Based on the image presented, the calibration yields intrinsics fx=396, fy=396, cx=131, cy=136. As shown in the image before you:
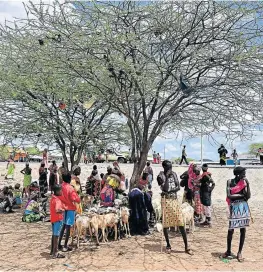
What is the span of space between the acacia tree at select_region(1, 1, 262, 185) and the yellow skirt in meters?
3.10

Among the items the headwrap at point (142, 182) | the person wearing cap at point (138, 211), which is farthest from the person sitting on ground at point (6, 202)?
the person wearing cap at point (138, 211)

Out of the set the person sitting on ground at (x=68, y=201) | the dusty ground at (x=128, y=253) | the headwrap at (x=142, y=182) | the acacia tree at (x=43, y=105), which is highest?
the acacia tree at (x=43, y=105)

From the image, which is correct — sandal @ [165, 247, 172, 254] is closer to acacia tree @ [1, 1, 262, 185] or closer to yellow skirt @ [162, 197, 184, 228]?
yellow skirt @ [162, 197, 184, 228]

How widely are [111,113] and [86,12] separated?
662 centimetres

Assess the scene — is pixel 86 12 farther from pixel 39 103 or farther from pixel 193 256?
pixel 193 256

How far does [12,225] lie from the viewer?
10.5m

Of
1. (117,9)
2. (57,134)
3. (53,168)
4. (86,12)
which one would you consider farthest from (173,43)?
(53,168)

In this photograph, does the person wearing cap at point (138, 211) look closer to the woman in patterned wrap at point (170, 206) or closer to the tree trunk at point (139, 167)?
the tree trunk at point (139, 167)

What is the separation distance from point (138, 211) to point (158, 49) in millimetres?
3955

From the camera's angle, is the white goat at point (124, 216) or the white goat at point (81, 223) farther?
the white goat at point (124, 216)

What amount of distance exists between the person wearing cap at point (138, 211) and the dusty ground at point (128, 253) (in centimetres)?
30

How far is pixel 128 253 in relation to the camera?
7.37 metres

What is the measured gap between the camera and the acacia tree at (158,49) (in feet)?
29.0

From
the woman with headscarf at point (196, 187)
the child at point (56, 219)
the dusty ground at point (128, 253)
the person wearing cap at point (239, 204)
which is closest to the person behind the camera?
the dusty ground at point (128, 253)
